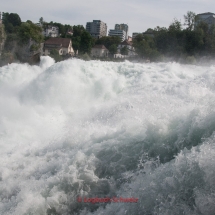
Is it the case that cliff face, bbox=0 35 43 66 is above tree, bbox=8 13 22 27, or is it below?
below

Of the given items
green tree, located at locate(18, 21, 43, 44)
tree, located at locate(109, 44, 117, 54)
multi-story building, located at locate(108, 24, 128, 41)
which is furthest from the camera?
multi-story building, located at locate(108, 24, 128, 41)

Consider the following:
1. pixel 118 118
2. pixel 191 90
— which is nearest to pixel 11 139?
pixel 118 118

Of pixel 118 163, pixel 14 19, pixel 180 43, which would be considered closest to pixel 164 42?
pixel 180 43

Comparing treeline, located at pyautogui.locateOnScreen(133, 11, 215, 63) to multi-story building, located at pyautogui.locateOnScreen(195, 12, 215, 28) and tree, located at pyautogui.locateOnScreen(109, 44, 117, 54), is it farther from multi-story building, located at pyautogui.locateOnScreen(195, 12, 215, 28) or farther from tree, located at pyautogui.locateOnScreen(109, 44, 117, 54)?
tree, located at pyautogui.locateOnScreen(109, 44, 117, 54)

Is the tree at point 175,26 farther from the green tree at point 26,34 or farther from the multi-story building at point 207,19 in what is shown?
the green tree at point 26,34

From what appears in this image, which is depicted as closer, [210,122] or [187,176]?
[187,176]

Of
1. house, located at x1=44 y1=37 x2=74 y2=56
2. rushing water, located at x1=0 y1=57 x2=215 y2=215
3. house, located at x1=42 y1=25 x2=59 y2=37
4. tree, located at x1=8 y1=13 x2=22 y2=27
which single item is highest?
tree, located at x1=8 y1=13 x2=22 y2=27

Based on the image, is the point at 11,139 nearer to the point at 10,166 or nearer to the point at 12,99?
the point at 10,166

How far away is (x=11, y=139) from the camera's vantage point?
30.0 ft

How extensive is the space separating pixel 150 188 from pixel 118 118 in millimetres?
4502

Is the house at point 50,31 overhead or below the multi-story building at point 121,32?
below

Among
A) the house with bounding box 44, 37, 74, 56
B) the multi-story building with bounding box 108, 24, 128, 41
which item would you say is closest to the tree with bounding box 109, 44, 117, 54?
the house with bounding box 44, 37, 74, 56

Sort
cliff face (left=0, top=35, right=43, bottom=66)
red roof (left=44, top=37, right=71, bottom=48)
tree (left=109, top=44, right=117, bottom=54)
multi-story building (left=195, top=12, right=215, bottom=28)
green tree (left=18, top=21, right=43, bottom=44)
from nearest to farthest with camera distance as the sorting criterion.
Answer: cliff face (left=0, top=35, right=43, bottom=66) → green tree (left=18, top=21, right=43, bottom=44) → multi-story building (left=195, top=12, right=215, bottom=28) → red roof (left=44, top=37, right=71, bottom=48) → tree (left=109, top=44, right=117, bottom=54)

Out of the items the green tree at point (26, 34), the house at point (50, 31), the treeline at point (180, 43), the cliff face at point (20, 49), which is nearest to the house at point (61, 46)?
the cliff face at point (20, 49)
